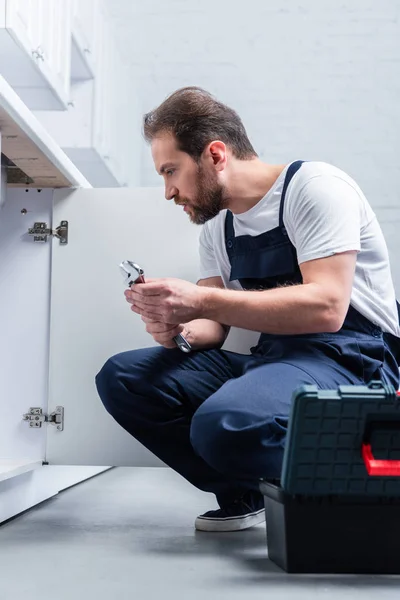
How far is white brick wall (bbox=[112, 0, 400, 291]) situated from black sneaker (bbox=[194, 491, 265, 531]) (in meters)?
2.78

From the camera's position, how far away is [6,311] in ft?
6.15

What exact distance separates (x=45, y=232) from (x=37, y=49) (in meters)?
0.89

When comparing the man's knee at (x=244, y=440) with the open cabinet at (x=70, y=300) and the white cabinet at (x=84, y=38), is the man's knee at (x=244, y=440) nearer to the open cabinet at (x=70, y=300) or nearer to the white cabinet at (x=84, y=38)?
the open cabinet at (x=70, y=300)

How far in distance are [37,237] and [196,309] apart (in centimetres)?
64

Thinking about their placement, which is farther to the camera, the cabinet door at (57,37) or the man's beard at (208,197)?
the cabinet door at (57,37)

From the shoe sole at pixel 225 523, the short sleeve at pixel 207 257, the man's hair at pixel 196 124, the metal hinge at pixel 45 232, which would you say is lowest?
the shoe sole at pixel 225 523

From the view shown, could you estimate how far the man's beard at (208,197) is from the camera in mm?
1576

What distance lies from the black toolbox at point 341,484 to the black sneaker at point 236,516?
370 mm

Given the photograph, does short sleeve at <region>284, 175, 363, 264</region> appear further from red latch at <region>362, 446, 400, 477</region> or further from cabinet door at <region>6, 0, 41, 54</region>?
cabinet door at <region>6, 0, 41, 54</region>

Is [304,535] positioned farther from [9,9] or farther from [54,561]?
[9,9]

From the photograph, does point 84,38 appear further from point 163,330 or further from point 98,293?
point 163,330

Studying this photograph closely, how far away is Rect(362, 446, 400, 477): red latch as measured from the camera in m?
1.02

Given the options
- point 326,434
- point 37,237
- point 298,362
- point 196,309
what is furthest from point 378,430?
point 37,237

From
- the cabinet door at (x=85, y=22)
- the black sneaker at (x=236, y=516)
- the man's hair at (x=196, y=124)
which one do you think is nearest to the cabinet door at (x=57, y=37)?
the cabinet door at (x=85, y=22)
